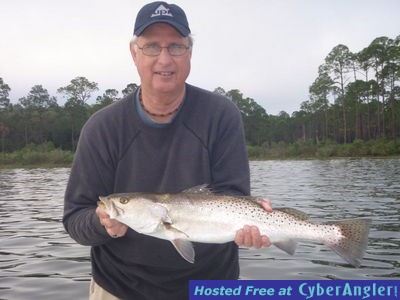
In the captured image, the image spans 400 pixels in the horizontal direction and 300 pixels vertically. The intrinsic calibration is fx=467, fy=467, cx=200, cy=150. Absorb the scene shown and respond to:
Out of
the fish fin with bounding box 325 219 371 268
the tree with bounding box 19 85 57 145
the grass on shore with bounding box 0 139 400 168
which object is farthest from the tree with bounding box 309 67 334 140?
the fish fin with bounding box 325 219 371 268

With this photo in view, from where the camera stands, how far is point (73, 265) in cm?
848

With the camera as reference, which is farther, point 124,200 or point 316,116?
point 316,116

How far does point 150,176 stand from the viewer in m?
4.13

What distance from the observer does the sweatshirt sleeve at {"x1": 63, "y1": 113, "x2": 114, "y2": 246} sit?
4.12m

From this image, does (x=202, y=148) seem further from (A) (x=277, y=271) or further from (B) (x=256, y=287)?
(A) (x=277, y=271)

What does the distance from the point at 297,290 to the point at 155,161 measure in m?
1.59

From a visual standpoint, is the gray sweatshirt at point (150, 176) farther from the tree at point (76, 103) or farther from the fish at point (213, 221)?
the tree at point (76, 103)

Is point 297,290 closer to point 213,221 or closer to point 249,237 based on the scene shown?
point 249,237

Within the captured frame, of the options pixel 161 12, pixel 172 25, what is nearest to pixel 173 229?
pixel 172 25

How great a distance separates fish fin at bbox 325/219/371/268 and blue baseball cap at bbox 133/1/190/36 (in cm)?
221

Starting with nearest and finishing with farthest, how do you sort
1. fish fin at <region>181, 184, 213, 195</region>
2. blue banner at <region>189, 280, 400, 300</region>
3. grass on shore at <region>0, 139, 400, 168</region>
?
blue banner at <region>189, 280, 400, 300</region> → fish fin at <region>181, 184, 213, 195</region> → grass on shore at <region>0, 139, 400, 168</region>

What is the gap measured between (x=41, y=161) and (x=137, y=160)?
52681mm

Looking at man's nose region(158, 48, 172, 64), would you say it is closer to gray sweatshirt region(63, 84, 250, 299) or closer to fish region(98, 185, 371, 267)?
gray sweatshirt region(63, 84, 250, 299)

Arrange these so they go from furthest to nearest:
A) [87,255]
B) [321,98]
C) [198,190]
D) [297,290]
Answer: [321,98], [87,255], [198,190], [297,290]
